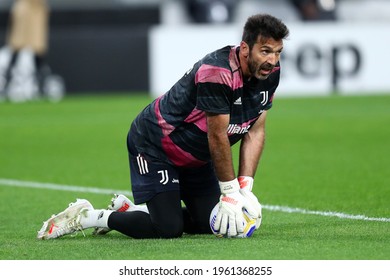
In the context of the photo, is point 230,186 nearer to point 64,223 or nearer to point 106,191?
point 64,223

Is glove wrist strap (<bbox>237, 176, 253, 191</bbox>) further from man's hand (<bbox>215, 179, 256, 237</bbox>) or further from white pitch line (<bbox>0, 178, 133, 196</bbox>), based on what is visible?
white pitch line (<bbox>0, 178, 133, 196</bbox>)

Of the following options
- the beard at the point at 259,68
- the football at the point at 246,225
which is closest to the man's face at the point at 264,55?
the beard at the point at 259,68

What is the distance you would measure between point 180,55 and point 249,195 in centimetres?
1662

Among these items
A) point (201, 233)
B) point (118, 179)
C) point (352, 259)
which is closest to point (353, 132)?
point (118, 179)

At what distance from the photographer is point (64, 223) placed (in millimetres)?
7512

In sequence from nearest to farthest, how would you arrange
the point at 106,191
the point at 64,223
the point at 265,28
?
1. the point at 265,28
2. the point at 64,223
3. the point at 106,191

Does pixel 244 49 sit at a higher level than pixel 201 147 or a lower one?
higher

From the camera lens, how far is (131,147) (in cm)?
775

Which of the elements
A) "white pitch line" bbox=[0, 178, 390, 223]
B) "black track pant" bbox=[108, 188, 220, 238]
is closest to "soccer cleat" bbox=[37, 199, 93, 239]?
"black track pant" bbox=[108, 188, 220, 238]

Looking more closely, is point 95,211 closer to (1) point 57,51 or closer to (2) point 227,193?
(2) point 227,193

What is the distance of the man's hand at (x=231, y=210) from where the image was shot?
705 cm

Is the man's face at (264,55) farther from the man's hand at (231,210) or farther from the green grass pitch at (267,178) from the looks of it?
the green grass pitch at (267,178)

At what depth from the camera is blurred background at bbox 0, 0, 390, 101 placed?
75.3ft

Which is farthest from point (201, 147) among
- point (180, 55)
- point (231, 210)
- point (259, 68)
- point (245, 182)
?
point (180, 55)
